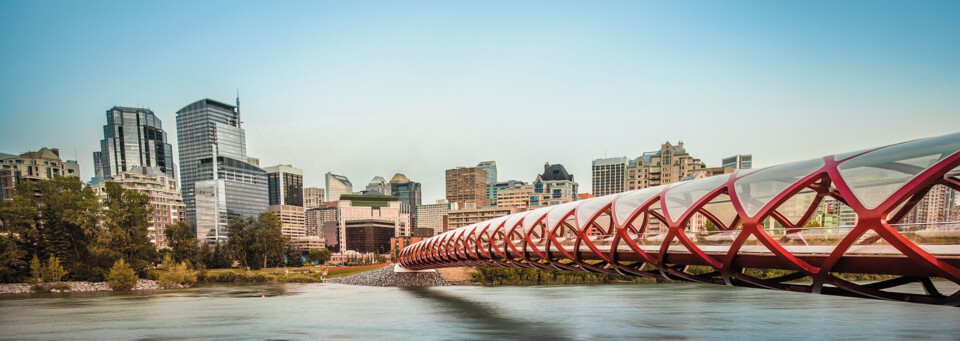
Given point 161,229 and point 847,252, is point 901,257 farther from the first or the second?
point 161,229

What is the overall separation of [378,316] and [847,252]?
24.7 metres

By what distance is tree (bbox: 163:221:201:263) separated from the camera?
66.4 meters

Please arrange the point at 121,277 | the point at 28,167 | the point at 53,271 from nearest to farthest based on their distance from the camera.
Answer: the point at 53,271, the point at 121,277, the point at 28,167

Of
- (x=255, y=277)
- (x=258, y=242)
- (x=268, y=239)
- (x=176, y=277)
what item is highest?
(x=268, y=239)

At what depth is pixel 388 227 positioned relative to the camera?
188 m

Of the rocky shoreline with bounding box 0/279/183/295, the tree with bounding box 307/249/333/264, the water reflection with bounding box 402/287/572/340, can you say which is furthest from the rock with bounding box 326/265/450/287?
the tree with bounding box 307/249/333/264

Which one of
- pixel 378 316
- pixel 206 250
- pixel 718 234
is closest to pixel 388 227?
pixel 206 250

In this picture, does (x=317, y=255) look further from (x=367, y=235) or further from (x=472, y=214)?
(x=367, y=235)

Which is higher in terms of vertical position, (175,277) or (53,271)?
(53,271)

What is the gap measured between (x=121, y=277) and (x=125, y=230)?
6166 mm

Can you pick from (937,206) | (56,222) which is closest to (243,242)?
(56,222)

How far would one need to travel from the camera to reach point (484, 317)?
29016 mm

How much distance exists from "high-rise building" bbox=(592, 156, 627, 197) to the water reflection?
398 ft

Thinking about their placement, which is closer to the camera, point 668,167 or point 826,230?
point 826,230
